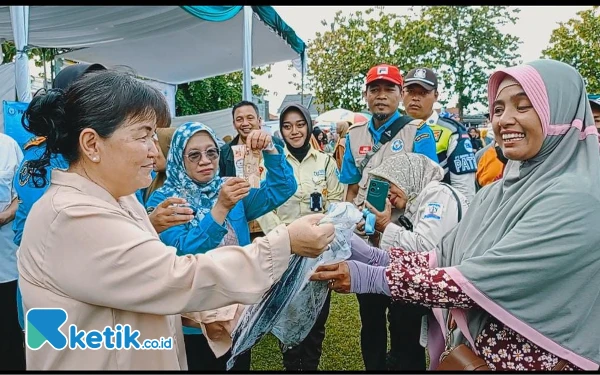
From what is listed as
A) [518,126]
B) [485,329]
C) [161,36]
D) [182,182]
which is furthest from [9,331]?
[161,36]

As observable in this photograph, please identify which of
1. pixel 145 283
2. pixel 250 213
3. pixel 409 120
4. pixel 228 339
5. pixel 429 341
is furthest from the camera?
pixel 409 120

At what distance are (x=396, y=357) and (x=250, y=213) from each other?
150cm

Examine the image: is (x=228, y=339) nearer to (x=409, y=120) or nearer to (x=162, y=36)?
(x=409, y=120)

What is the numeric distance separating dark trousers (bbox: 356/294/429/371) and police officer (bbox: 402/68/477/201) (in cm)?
96

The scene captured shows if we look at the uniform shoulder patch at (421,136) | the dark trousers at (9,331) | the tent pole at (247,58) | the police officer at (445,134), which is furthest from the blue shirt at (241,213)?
the tent pole at (247,58)

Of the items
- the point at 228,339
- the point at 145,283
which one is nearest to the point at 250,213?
the point at 228,339

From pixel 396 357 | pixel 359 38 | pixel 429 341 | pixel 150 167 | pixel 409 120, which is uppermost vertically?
pixel 359 38

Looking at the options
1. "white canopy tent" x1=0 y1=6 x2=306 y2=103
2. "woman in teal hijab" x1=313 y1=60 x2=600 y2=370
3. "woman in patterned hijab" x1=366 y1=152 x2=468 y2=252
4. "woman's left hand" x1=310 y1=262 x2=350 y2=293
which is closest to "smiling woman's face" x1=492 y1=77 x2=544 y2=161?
"woman in teal hijab" x1=313 y1=60 x2=600 y2=370

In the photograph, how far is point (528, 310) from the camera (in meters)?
1.45

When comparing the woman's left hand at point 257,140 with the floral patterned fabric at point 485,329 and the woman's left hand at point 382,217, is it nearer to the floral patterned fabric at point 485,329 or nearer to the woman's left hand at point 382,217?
the woman's left hand at point 382,217

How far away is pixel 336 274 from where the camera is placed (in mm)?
1830

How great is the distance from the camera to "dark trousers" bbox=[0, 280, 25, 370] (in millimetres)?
3010

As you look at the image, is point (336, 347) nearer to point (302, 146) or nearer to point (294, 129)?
point (302, 146)

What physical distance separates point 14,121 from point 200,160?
84.4 inches
